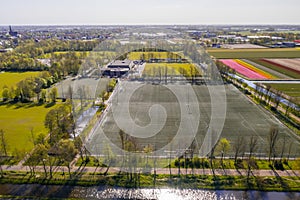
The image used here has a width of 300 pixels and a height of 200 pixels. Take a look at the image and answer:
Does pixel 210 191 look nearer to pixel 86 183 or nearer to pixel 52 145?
pixel 86 183

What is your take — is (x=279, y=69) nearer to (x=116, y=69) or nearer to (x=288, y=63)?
(x=288, y=63)

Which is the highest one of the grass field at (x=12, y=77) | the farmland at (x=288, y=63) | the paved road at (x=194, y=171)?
the farmland at (x=288, y=63)

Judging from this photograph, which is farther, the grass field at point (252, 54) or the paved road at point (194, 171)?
the grass field at point (252, 54)

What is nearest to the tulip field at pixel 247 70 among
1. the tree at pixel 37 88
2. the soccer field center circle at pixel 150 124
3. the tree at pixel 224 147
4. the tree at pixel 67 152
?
the soccer field center circle at pixel 150 124

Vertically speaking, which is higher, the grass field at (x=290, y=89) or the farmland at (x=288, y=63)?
the farmland at (x=288, y=63)

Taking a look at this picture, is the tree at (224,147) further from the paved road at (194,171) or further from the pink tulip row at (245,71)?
the pink tulip row at (245,71)

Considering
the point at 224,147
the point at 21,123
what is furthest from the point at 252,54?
the point at 21,123

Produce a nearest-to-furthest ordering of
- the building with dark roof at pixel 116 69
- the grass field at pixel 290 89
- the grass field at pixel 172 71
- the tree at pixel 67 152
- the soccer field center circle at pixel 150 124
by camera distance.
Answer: the tree at pixel 67 152, the soccer field center circle at pixel 150 124, the grass field at pixel 290 89, the grass field at pixel 172 71, the building with dark roof at pixel 116 69

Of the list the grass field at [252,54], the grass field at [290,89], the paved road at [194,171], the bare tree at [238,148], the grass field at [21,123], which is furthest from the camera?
the grass field at [252,54]
